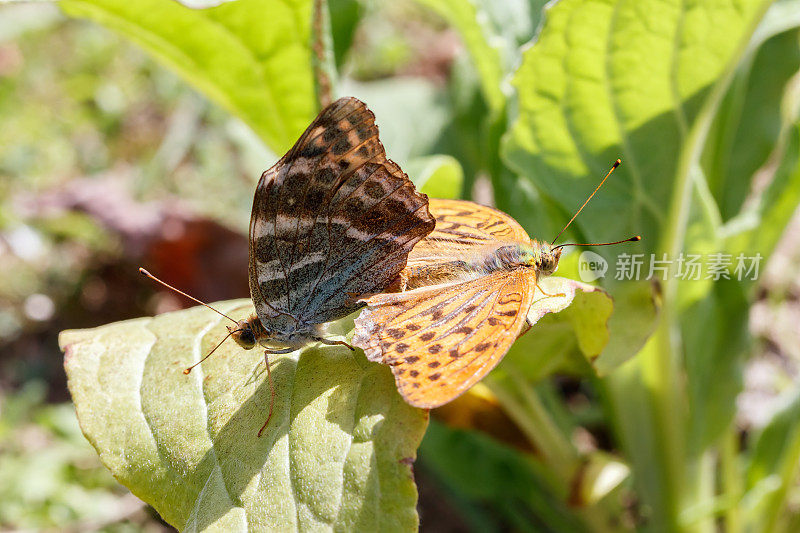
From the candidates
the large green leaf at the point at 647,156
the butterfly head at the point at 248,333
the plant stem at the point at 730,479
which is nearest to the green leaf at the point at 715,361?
the large green leaf at the point at 647,156

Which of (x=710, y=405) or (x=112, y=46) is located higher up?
(x=112, y=46)

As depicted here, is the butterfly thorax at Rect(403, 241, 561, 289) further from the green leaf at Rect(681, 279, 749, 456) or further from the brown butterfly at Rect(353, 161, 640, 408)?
the green leaf at Rect(681, 279, 749, 456)

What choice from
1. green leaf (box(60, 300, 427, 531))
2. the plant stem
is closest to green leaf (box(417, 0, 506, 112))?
green leaf (box(60, 300, 427, 531))

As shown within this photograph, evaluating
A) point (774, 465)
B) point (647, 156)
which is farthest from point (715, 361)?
point (647, 156)

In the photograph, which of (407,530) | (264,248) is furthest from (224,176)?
(407,530)

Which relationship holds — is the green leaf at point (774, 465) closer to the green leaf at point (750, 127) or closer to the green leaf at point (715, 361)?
the green leaf at point (715, 361)

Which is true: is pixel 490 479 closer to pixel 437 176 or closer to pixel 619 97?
pixel 437 176

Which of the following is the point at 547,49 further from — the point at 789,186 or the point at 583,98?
the point at 789,186
